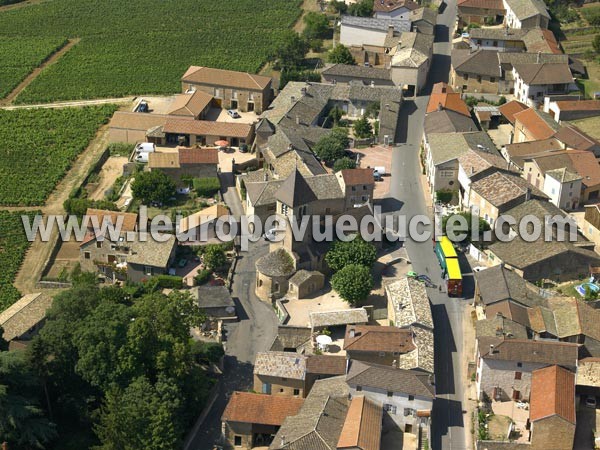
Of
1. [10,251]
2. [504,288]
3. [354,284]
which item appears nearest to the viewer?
[504,288]

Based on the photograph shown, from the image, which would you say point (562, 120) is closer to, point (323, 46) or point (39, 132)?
point (323, 46)

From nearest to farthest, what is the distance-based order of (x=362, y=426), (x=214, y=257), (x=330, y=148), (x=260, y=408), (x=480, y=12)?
1. (x=362, y=426)
2. (x=260, y=408)
3. (x=214, y=257)
4. (x=330, y=148)
5. (x=480, y=12)

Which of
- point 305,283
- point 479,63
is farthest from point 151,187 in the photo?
point 479,63

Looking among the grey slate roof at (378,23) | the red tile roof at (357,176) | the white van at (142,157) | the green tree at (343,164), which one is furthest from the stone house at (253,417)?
the grey slate roof at (378,23)

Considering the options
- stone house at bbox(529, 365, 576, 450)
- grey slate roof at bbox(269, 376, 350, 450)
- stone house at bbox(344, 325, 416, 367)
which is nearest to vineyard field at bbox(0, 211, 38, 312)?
grey slate roof at bbox(269, 376, 350, 450)

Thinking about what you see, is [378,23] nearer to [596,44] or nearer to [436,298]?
[596,44]

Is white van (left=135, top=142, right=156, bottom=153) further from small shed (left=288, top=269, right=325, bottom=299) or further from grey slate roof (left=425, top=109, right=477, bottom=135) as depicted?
small shed (left=288, top=269, right=325, bottom=299)

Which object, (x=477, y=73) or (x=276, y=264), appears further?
(x=477, y=73)
